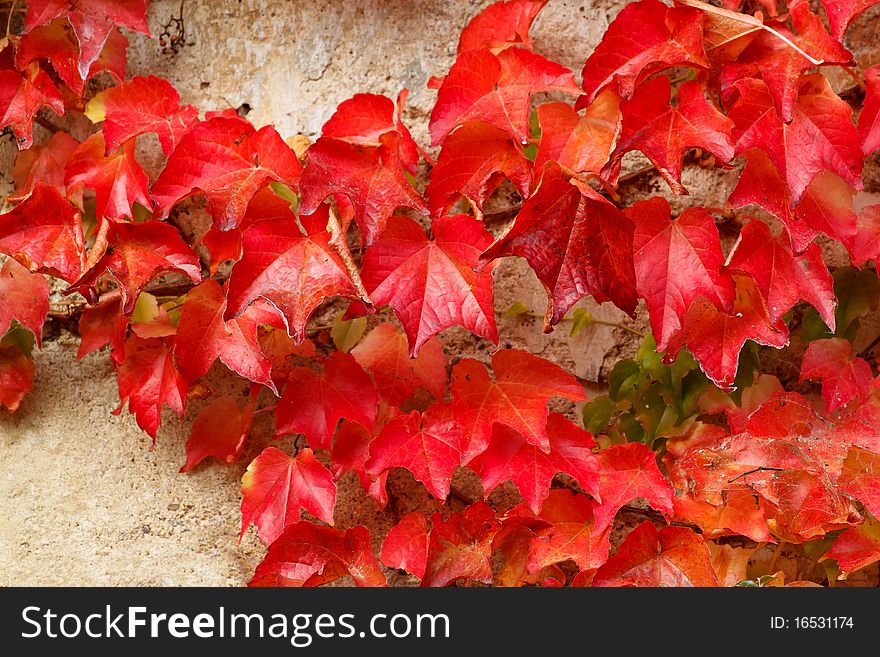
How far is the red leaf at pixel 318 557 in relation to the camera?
1.09 meters

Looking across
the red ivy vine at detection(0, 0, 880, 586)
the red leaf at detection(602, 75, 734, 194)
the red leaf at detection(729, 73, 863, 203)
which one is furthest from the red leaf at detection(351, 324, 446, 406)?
the red leaf at detection(729, 73, 863, 203)

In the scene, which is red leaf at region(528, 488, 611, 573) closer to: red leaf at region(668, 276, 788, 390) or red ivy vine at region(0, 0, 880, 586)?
red ivy vine at region(0, 0, 880, 586)

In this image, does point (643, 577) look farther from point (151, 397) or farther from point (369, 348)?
point (151, 397)

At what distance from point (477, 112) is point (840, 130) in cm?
43

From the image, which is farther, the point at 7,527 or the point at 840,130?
the point at 7,527

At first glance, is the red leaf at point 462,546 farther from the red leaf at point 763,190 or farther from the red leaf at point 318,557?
the red leaf at point 763,190

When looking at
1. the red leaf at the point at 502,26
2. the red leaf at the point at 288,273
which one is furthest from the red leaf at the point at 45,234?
the red leaf at the point at 502,26

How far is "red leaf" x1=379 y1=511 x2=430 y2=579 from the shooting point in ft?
3.53

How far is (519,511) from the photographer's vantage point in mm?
1071

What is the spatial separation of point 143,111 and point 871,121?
37.6 inches

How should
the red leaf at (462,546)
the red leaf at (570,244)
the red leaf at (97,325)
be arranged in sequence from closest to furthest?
1. the red leaf at (570,244)
2. the red leaf at (462,546)
3. the red leaf at (97,325)

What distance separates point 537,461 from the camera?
1033 millimetres

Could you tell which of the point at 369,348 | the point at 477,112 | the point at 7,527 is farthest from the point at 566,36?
the point at 7,527

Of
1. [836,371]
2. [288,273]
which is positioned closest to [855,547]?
[836,371]
